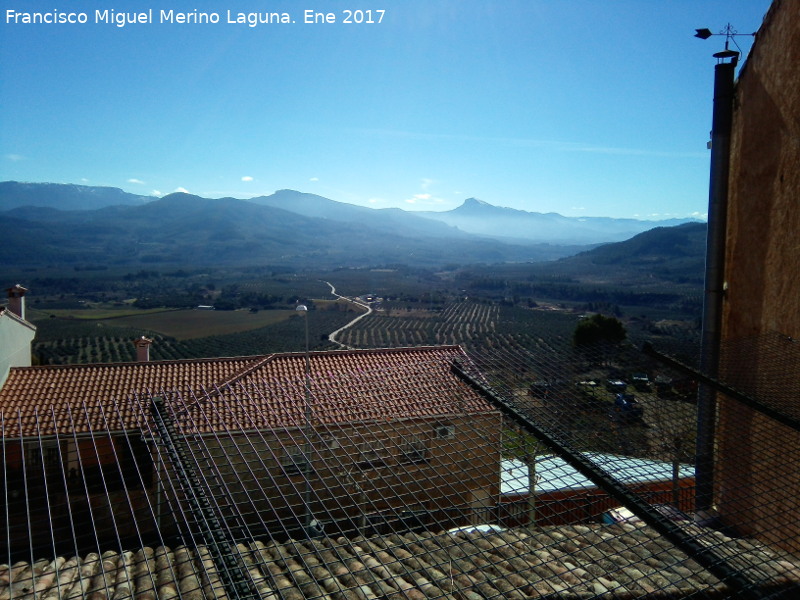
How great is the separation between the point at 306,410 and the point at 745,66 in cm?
512

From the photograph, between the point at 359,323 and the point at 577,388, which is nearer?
the point at 577,388

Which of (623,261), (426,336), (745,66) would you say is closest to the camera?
(745,66)

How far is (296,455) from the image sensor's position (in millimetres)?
3029

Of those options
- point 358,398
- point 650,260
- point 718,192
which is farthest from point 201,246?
point 358,398

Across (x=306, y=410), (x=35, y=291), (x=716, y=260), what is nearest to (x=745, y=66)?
(x=716, y=260)

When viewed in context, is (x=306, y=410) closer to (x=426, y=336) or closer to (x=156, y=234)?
(x=426, y=336)

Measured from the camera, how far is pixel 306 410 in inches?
135

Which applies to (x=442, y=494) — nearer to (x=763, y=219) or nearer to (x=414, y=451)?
(x=414, y=451)

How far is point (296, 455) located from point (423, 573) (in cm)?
115

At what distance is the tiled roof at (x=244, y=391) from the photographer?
3617 mm

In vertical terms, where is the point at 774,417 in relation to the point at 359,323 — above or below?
above

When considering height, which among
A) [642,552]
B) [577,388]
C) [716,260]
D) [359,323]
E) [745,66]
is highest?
[745,66]

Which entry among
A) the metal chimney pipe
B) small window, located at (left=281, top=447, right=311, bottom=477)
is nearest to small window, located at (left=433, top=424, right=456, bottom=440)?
small window, located at (left=281, top=447, right=311, bottom=477)

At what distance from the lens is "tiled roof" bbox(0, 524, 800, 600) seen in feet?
6.95
